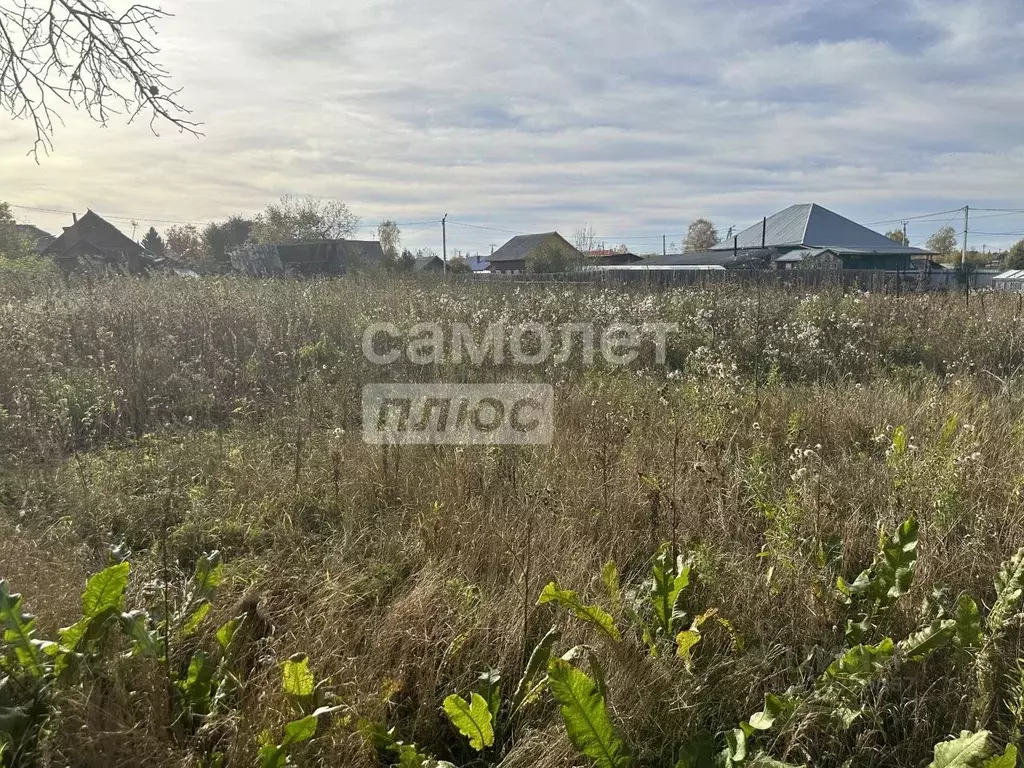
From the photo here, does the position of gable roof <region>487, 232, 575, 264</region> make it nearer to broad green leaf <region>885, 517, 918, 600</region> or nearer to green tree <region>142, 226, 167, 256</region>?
green tree <region>142, 226, 167, 256</region>

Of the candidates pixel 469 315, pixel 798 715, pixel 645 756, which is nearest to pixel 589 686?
pixel 645 756

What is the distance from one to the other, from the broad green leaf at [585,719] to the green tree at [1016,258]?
A: 6036 cm

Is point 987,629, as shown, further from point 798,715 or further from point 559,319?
point 559,319

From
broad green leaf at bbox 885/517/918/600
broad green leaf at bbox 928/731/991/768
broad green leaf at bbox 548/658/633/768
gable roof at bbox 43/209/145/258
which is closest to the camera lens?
broad green leaf at bbox 928/731/991/768

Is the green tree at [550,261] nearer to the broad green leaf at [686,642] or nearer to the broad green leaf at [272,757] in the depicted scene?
the broad green leaf at [686,642]

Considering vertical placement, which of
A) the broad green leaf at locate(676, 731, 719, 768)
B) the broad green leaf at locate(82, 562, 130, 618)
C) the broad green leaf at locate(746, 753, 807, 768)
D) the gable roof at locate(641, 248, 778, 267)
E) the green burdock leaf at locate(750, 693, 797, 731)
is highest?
the gable roof at locate(641, 248, 778, 267)

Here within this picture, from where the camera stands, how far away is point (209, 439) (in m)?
3.81

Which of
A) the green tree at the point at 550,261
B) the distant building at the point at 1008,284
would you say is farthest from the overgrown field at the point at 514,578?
the green tree at the point at 550,261

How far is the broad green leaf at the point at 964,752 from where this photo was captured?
1408 mm

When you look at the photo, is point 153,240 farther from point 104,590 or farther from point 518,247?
point 104,590

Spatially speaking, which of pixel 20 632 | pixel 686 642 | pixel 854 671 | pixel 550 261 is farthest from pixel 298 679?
pixel 550 261

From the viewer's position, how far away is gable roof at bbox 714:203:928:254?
143ft

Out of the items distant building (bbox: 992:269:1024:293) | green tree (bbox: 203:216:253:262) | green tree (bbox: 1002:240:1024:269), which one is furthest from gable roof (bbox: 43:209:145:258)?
green tree (bbox: 1002:240:1024:269)

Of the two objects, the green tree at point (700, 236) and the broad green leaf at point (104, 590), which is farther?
the green tree at point (700, 236)
